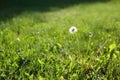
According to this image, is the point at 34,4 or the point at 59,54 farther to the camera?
the point at 34,4

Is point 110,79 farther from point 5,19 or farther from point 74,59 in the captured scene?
point 5,19

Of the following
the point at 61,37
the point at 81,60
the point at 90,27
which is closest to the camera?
the point at 81,60

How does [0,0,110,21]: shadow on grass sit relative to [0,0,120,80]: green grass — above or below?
below

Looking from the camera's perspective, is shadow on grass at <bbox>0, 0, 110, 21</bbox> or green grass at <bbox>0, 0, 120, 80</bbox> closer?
green grass at <bbox>0, 0, 120, 80</bbox>

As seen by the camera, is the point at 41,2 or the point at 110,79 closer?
the point at 110,79

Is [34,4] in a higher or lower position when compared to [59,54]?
lower

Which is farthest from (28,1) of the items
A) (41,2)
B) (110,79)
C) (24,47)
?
(110,79)

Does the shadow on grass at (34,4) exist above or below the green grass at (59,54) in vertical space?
below

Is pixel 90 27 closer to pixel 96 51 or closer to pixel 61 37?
pixel 61 37

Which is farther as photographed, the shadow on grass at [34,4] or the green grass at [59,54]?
the shadow on grass at [34,4]

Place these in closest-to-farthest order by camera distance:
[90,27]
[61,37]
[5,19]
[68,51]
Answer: [68,51]
[61,37]
[90,27]
[5,19]
